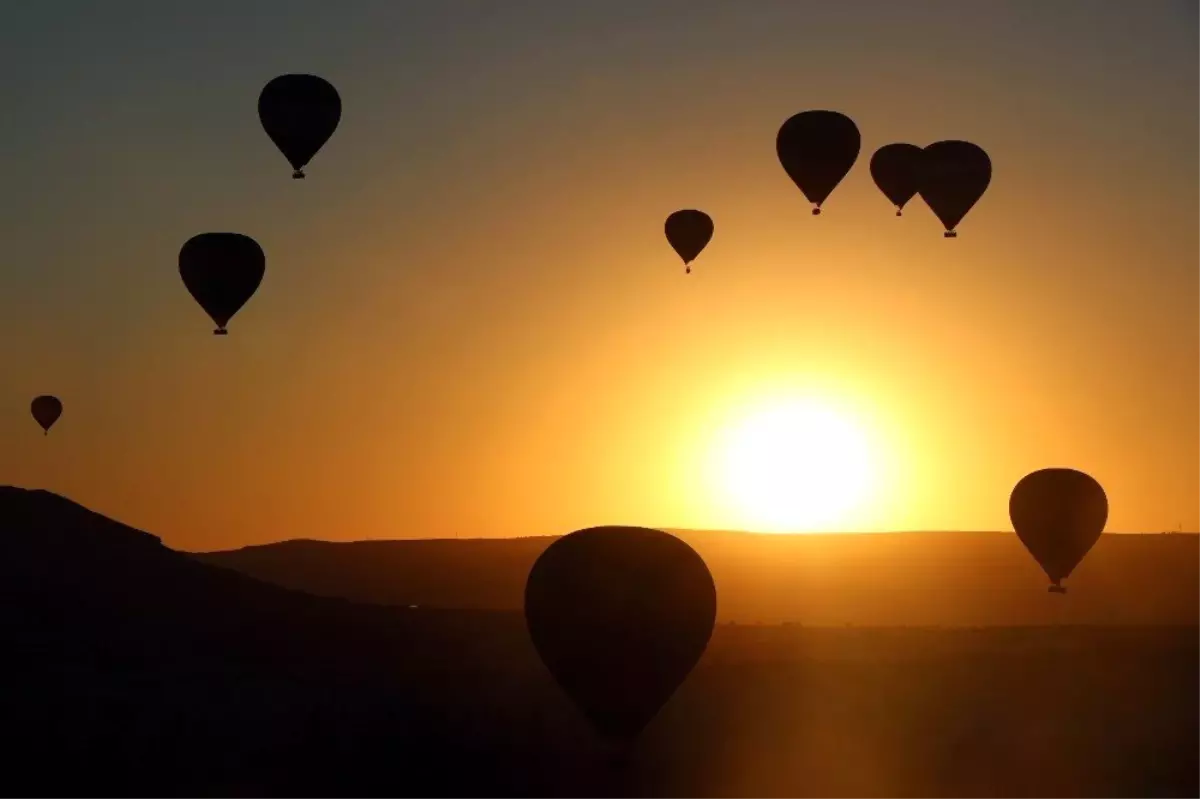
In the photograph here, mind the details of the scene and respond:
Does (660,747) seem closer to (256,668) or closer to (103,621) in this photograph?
(256,668)

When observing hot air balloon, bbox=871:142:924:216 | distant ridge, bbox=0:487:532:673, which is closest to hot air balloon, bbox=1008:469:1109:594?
hot air balloon, bbox=871:142:924:216

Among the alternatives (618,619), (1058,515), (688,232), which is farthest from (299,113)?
(1058,515)

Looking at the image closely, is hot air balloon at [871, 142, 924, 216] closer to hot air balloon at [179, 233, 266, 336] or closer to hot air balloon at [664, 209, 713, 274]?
hot air balloon at [664, 209, 713, 274]

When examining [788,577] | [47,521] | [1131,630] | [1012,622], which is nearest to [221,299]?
[47,521]

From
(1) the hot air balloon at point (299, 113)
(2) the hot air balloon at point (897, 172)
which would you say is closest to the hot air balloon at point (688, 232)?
(2) the hot air balloon at point (897, 172)

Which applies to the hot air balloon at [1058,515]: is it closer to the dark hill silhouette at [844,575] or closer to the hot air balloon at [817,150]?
the hot air balloon at [817,150]

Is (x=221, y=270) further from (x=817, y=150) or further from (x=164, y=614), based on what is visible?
(x=817, y=150)

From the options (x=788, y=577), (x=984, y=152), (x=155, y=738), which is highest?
(x=788, y=577)
